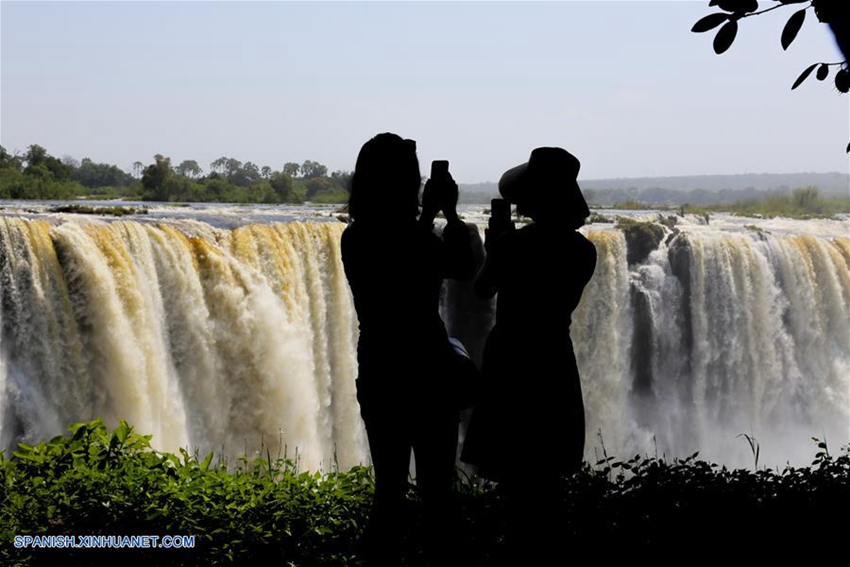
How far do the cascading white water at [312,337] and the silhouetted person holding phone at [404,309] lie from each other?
20.2 feet

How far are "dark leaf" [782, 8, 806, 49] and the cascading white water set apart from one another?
6.29m

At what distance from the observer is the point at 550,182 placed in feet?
9.96

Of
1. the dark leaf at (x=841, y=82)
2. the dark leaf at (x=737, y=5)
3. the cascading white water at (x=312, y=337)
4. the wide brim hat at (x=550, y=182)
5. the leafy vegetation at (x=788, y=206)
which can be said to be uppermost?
the dark leaf at (x=737, y=5)

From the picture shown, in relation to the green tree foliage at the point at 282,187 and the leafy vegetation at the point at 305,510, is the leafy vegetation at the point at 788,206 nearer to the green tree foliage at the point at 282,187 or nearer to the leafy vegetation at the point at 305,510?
the green tree foliage at the point at 282,187

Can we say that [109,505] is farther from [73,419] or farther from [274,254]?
[274,254]

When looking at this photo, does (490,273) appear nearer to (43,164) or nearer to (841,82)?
(841,82)

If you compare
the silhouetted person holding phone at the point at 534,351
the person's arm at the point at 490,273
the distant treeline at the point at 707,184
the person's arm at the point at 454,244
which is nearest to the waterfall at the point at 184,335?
the silhouetted person holding phone at the point at 534,351

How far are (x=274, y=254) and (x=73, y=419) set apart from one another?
3165 millimetres

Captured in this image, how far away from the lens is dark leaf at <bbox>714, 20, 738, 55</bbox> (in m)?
2.90

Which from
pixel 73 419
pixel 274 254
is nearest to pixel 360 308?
pixel 73 419

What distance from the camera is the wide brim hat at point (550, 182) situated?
3.04 meters

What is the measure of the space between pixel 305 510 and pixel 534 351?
143 centimetres

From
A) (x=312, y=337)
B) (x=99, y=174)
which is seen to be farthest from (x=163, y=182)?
(x=312, y=337)

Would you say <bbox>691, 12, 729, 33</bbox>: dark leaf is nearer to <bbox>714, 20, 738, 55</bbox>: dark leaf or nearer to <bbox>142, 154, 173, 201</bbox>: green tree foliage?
<bbox>714, 20, 738, 55</bbox>: dark leaf
